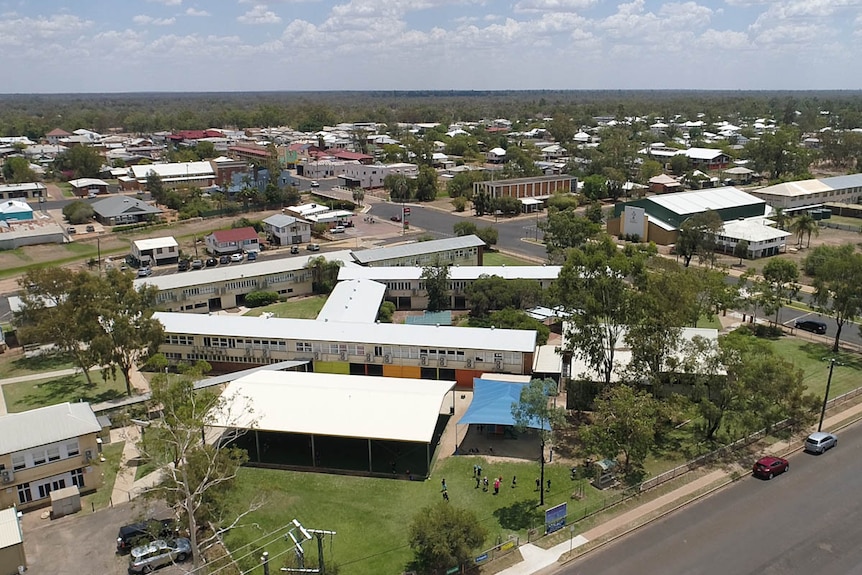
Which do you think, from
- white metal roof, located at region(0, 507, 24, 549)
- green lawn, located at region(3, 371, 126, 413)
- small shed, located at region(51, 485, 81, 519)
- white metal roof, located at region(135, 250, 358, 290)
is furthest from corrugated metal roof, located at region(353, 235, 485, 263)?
white metal roof, located at region(0, 507, 24, 549)

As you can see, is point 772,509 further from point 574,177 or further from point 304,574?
point 574,177

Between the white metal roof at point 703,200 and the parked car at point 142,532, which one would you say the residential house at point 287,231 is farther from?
the parked car at point 142,532

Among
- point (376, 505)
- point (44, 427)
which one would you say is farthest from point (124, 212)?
point (376, 505)

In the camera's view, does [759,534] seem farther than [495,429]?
No

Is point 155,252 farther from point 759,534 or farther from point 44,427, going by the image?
point 759,534

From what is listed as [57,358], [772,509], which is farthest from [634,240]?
[57,358]

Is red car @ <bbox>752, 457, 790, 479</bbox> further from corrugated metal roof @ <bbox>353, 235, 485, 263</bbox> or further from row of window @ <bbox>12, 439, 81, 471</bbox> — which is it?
corrugated metal roof @ <bbox>353, 235, 485, 263</bbox>
